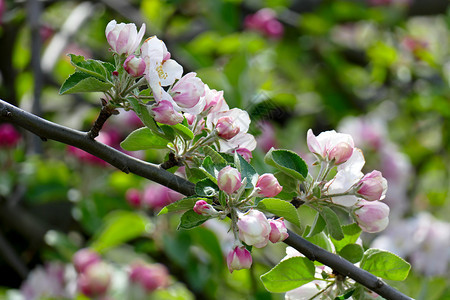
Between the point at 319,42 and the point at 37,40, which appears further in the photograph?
the point at 319,42

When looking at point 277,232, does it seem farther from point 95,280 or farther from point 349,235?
point 95,280

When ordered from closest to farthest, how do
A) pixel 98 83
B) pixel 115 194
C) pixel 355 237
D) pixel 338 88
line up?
pixel 98 83 → pixel 355 237 → pixel 115 194 → pixel 338 88

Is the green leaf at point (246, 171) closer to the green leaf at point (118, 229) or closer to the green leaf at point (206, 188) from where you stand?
the green leaf at point (206, 188)

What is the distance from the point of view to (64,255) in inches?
68.2

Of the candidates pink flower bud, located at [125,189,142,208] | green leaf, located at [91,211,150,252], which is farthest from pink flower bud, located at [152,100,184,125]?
pink flower bud, located at [125,189,142,208]

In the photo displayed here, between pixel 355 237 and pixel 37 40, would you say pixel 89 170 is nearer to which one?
pixel 37 40

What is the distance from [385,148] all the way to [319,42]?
0.78 meters

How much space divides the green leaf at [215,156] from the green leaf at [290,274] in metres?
0.15

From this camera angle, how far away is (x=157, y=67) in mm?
658

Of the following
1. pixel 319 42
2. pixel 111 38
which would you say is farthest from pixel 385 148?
pixel 111 38

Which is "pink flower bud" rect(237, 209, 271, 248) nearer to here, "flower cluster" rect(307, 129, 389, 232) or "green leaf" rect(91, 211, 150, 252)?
"flower cluster" rect(307, 129, 389, 232)

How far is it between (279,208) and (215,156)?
101 mm

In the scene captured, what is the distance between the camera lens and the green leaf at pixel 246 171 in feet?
2.17

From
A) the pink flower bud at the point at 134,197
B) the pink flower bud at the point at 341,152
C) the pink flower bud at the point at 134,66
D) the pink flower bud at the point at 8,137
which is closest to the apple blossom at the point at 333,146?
the pink flower bud at the point at 341,152
